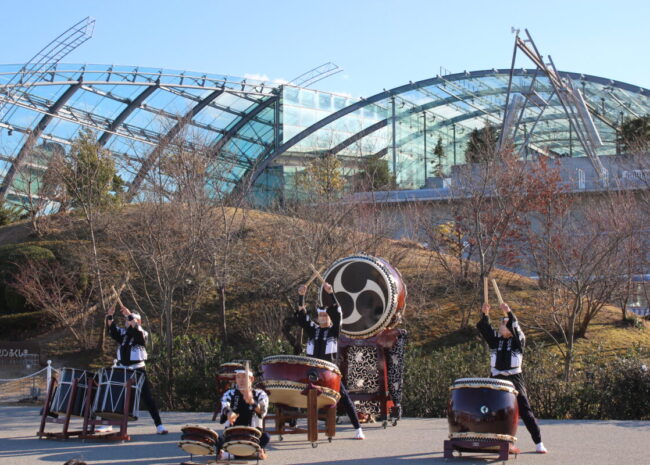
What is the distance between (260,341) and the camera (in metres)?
15.8

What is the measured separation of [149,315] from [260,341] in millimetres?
8645

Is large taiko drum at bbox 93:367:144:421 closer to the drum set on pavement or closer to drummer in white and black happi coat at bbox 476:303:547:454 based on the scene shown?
the drum set on pavement

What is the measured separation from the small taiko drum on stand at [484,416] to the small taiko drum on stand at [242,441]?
210 centimetres

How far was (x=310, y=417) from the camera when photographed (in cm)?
931

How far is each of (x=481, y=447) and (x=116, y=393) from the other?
4.61 metres

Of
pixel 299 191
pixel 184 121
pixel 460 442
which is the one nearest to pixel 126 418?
pixel 460 442

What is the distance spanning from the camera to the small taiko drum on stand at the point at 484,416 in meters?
8.20

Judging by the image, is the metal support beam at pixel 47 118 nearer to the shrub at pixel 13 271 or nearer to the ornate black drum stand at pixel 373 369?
the shrub at pixel 13 271

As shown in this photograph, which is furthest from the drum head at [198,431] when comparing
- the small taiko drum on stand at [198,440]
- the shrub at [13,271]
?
the shrub at [13,271]

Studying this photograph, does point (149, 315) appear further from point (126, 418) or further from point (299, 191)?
point (126, 418)

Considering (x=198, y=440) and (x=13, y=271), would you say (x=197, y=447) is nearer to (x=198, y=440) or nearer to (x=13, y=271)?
(x=198, y=440)

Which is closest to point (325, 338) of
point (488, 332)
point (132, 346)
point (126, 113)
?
point (488, 332)

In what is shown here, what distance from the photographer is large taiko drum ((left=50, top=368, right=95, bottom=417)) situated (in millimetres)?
10219

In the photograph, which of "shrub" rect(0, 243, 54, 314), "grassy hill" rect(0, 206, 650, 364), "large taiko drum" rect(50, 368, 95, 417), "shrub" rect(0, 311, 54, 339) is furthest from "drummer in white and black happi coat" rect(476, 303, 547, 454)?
"shrub" rect(0, 243, 54, 314)
